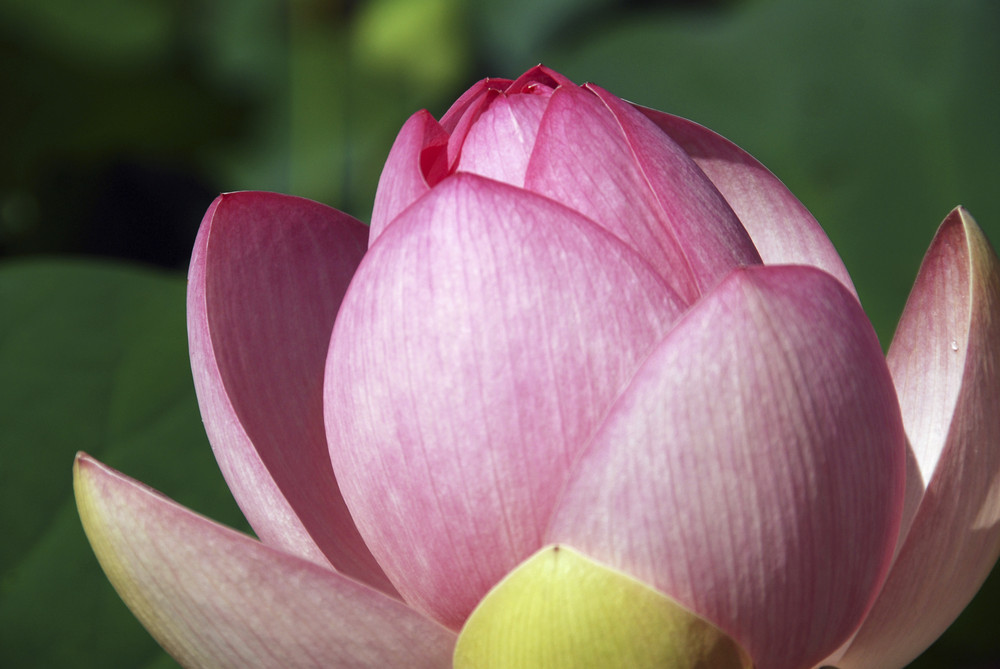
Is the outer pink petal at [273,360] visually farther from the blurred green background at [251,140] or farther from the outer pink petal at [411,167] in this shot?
the blurred green background at [251,140]

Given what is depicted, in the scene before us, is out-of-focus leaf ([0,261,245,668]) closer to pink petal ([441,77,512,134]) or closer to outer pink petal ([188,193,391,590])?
outer pink petal ([188,193,391,590])

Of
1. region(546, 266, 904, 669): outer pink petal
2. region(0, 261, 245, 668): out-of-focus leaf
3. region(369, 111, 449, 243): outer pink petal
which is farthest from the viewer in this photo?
region(0, 261, 245, 668): out-of-focus leaf

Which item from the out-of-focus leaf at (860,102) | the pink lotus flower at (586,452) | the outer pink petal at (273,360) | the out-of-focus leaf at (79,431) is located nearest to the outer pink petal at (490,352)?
the pink lotus flower at (586,452)

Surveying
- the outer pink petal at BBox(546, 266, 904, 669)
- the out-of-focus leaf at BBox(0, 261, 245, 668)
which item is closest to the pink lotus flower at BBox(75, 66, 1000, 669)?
the outer pink petal at BBox(546, 266, 904, 669)

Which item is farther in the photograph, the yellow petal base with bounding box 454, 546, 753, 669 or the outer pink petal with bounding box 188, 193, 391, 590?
the outer pink petal with bounding box 188, 193, 391, 590

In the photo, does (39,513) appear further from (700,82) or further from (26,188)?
(700,82)

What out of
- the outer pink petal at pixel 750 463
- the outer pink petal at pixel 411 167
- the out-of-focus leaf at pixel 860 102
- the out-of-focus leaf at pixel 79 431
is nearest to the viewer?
the outer pink petal at pixel 750 463

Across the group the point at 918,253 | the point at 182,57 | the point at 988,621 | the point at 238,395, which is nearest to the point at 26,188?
the point at 182,57
